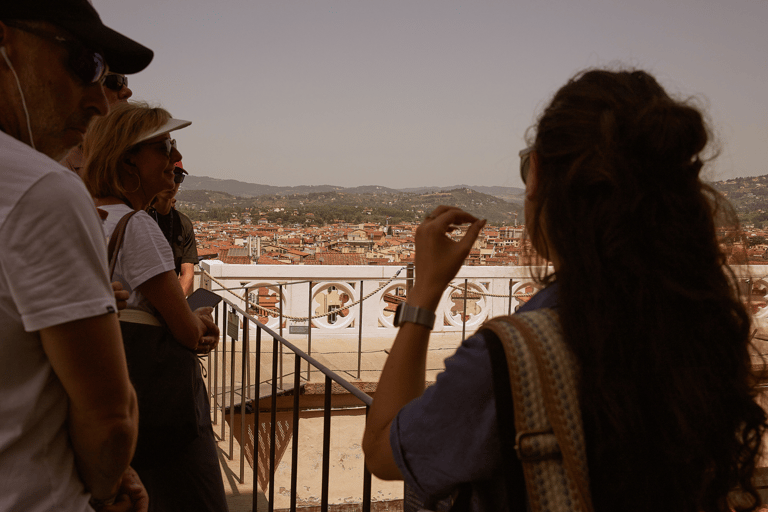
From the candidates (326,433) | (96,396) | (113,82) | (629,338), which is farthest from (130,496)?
(113,82)

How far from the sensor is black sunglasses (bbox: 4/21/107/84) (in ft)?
2.96

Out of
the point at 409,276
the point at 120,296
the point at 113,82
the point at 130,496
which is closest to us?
the point at 130,496

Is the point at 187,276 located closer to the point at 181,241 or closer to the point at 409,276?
the point at 181,241

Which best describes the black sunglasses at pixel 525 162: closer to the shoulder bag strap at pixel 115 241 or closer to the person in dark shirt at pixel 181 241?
the shoulder bag strap at pixel 115 241

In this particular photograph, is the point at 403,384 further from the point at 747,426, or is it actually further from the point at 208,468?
the point at 208,468

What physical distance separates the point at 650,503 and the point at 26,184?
3.16 feet

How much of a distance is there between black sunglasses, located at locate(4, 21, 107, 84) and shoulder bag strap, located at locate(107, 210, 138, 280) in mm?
699

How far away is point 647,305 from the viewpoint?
0.80 m

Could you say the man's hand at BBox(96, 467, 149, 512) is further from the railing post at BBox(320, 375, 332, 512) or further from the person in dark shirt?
the person in dark shirt

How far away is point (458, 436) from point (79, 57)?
850mm

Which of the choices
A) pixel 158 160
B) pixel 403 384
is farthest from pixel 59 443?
pixel 158 160

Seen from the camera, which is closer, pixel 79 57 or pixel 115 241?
pixel 79 57

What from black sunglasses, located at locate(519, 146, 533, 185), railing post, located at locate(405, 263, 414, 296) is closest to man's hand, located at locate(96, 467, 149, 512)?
black sunglasses, located at locate(519, 146, 533, 185)

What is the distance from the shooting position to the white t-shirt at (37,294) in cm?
80
